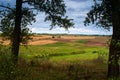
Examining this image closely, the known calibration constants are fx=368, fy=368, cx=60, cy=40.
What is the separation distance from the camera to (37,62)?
122 feet

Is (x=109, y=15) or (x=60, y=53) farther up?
(x=109, y=15)

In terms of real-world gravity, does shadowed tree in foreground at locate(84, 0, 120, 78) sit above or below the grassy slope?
above

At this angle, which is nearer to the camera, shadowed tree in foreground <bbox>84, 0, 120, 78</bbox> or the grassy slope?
shadowed tree in foreground <bbox>84, 0, 120, 78</bbox>

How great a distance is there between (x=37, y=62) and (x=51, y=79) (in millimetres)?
9055

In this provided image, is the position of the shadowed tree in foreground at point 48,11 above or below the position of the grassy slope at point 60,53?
above

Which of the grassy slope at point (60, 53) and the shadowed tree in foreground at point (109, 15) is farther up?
the shadowed tree in foreground at point (109, 15)

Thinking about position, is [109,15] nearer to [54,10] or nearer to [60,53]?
[54,10]

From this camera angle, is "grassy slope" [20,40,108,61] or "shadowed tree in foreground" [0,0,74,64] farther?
"grassy slope" [20,40,108,61]

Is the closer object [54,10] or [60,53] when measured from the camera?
[54,10]

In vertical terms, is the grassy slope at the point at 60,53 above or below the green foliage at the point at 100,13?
below

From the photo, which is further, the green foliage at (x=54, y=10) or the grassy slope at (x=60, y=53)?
the grassy slope at (x=60, y=53)

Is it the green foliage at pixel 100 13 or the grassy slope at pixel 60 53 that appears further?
the grassy slope at pixel 60 53

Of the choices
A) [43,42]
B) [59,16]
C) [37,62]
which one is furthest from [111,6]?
[43,42]

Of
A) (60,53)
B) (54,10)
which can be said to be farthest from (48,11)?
(60,53)
